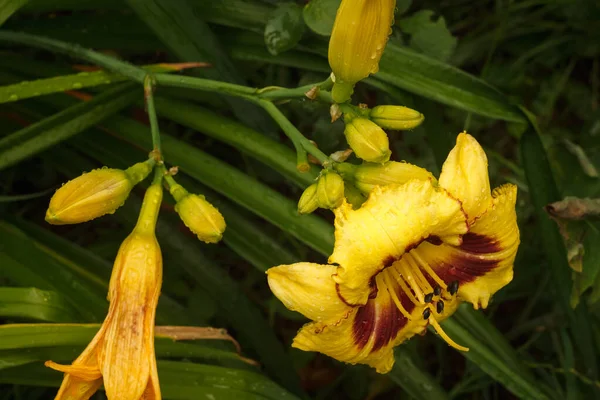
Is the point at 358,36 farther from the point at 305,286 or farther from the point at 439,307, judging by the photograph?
the point at 439,307

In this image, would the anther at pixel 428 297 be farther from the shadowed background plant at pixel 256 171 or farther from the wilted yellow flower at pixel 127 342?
the wilted yellow flower at pixel 127 342

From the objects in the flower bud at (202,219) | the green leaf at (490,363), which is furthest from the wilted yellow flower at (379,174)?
the green leaf at (490,363)

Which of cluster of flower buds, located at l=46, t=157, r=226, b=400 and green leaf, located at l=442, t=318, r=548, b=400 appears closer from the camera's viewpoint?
cluster of flower buds, located at l=46, t=157, r=226, b=400

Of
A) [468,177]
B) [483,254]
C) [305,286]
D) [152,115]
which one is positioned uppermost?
[152,115]

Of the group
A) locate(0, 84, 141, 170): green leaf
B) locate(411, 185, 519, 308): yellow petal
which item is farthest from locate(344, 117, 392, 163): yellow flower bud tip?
locate(0, 84, 141, 170): green leaf

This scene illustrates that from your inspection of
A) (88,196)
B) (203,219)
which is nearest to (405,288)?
(203,219)

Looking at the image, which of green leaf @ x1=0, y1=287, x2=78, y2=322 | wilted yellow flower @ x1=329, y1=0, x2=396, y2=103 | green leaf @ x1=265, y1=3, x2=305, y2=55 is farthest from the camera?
green leaf @ x1=265, y1=3, x2=305, y2=55

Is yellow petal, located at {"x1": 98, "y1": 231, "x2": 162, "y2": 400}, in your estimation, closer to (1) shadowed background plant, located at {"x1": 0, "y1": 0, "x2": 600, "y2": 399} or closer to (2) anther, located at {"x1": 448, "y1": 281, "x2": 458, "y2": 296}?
(1) shadowed background plant, located at {"x1": 0, "y1": 0, "x2": 600, "y2": 399}
